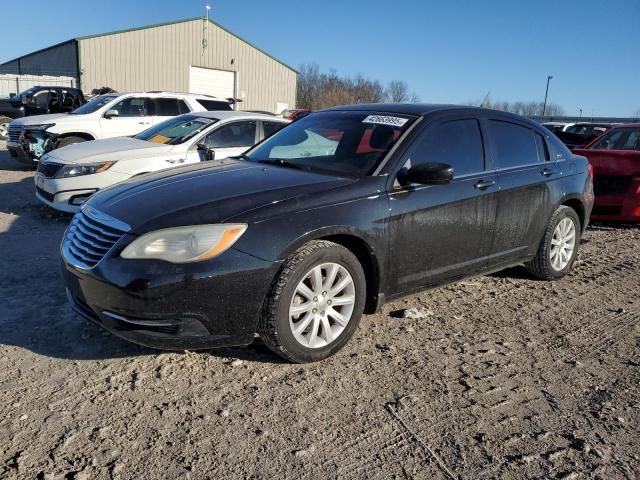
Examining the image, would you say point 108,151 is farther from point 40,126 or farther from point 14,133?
point 14,133

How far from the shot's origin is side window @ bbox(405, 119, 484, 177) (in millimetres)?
4008

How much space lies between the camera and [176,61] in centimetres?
3350

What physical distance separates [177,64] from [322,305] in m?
33.2

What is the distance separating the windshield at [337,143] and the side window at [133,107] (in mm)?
8361

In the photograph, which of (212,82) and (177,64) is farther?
(212,82)

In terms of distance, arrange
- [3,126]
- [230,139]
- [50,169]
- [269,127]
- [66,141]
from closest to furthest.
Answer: [50,169], [230,139], [269,127], [66,141], [3,126]

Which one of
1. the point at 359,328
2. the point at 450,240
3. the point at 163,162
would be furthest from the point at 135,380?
the point at 163,162

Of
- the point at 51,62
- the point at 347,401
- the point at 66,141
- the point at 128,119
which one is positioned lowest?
the point at 347,401

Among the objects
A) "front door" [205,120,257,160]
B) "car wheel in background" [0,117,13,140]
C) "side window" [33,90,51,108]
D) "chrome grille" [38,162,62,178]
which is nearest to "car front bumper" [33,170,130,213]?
"chrome grille" [38,162,62,178]

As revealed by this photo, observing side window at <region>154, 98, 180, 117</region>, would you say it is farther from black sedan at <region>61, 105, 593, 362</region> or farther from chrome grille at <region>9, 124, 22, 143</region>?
black sedan at <region>61, 105, 593, 362</region>

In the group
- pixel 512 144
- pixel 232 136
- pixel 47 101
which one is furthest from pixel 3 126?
pixel 512 144

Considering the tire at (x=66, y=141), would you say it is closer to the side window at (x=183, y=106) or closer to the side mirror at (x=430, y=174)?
the side window at (x=183, y=106)

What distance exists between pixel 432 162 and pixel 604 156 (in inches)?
194

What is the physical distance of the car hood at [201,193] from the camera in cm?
316
